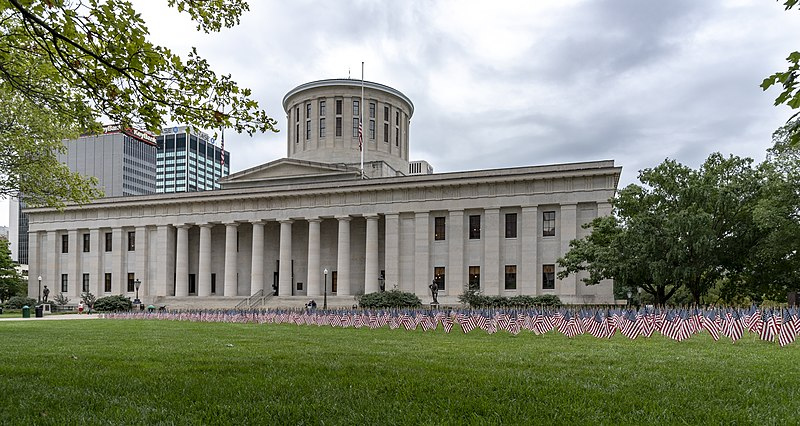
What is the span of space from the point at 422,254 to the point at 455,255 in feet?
9.48

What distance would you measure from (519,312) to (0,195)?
21615 mm

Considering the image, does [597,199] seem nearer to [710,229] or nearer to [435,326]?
[710,229]

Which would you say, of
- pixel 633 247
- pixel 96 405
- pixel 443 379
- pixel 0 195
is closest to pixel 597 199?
pixel 633 247

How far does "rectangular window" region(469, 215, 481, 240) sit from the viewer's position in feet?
183

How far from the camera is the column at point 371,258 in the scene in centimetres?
5700

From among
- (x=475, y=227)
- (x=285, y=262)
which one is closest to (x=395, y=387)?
(x=475, y=227)

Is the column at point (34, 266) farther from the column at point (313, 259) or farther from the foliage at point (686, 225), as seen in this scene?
the foliage at point (686, 225)

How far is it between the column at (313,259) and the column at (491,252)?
15.3m

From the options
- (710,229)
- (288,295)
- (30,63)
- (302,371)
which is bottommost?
(288,295)

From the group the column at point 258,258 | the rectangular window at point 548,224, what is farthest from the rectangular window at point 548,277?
the column at point 258,258

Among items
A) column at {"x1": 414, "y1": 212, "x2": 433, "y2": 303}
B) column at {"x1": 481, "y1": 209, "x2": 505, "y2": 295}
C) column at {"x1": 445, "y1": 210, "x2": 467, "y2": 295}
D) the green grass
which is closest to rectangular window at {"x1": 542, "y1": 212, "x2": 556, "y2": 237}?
column at {"x1": 481, "y1": 209, "x2": 505, "y2": 295}

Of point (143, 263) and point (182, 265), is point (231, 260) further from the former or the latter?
point (143, 263)

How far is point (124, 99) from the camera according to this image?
11883 mm

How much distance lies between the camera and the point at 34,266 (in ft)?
234
